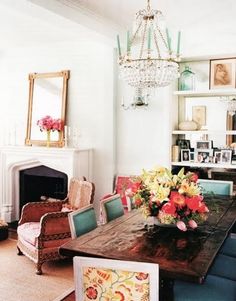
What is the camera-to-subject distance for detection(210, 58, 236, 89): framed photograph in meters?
4.61

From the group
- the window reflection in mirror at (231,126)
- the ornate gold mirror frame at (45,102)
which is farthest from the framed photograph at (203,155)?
the ornate gold mirror frame at (45,102)

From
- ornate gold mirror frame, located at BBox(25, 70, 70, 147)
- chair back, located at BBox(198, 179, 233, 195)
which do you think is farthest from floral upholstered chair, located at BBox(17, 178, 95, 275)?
chair back, located at BBox(198, 179, 233, 195)

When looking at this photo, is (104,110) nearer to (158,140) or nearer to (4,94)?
(158,140)

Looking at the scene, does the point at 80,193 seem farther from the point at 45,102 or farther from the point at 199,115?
the point at 199,115

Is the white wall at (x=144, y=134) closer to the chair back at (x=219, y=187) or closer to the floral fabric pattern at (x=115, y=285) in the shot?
the chair back at (x=219, y=187)

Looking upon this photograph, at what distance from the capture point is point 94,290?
188 cm

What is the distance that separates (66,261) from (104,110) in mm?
2075

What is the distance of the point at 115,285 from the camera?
71.5 inches

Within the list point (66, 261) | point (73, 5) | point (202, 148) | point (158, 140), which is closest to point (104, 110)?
point (158, 140)

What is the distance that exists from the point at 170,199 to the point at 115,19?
2.46 metres

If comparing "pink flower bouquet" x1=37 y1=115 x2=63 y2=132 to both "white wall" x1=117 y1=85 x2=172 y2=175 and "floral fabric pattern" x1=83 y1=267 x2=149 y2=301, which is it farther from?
"floral fabric pattern" x1=83 y1=267 x2=149 y2=301

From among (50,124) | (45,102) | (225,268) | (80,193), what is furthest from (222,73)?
(225,268)

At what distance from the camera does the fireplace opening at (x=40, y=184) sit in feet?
18.3

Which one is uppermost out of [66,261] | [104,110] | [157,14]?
[157,14]
